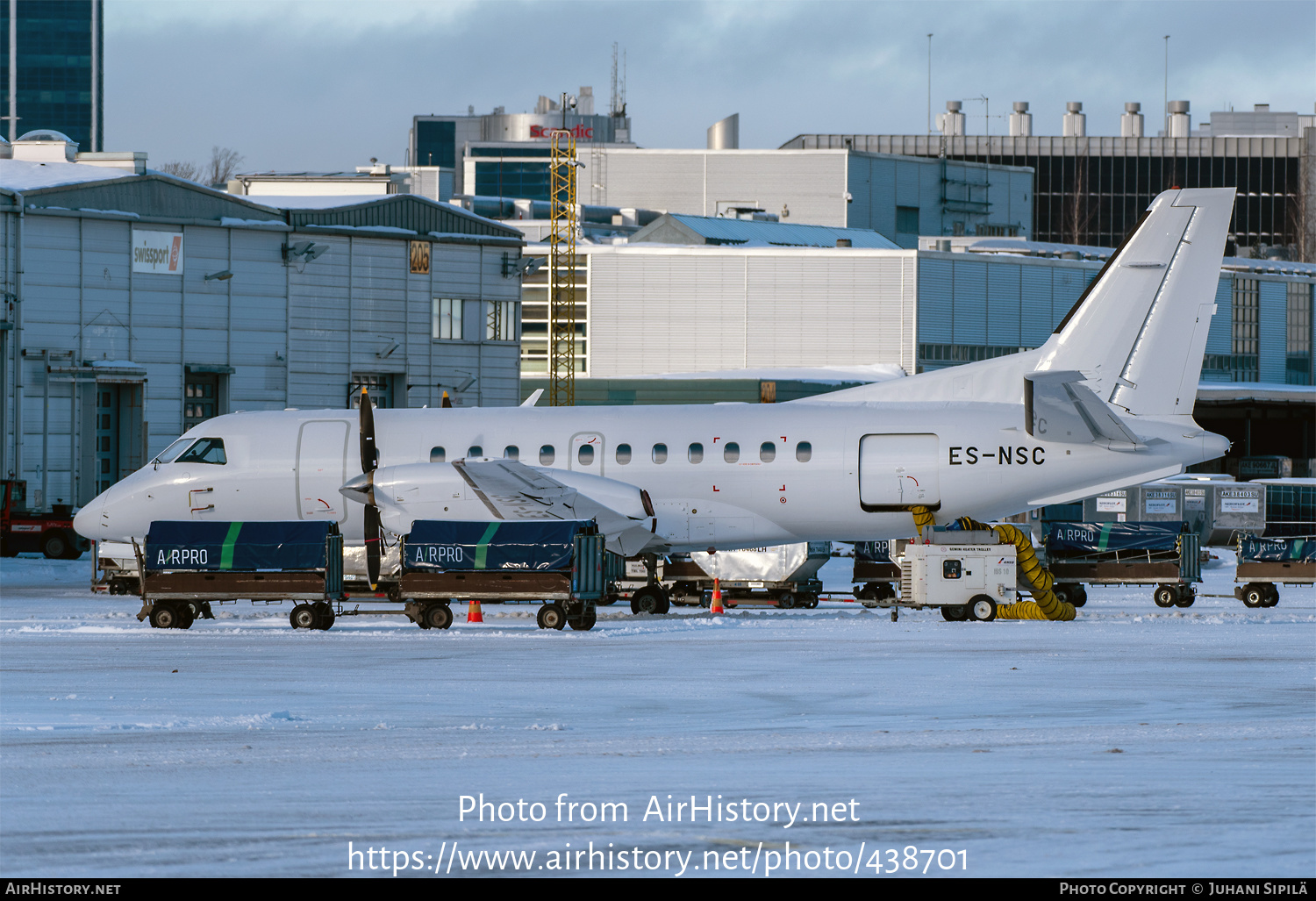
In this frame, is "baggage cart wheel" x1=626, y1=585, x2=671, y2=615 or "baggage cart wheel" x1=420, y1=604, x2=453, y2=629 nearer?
"baggage cart wheel" x1=420, y1=604, x2=453, y2=629

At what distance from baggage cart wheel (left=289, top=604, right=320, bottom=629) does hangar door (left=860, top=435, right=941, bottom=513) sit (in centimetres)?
922

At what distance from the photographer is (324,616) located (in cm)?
2577

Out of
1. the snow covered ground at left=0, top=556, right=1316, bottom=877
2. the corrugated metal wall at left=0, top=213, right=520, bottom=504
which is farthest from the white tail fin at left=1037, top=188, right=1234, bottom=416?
the corrugated metal wall at left=0, top=213, right=520, bottom=504

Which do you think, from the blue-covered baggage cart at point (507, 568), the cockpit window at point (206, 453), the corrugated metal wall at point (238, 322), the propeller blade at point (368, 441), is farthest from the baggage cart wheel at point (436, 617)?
the corrugated metal wall at point (238, 322)

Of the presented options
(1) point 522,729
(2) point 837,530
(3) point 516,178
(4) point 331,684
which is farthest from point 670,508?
(3) point 516,178

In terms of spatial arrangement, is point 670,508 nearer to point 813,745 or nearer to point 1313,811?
point 813,745

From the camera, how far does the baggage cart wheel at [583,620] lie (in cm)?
2538

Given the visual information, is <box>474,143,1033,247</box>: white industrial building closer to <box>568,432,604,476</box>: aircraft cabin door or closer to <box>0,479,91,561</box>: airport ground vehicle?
<box>0,479,91,561</box>: airport ground vehicle

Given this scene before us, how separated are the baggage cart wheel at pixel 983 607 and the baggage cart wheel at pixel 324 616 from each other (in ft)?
34.1

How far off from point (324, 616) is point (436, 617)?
5.78ft

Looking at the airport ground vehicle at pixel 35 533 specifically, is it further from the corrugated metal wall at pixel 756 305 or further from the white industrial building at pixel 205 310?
the corrugated metal wall at pixel 756 305

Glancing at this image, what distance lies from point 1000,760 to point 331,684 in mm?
8067

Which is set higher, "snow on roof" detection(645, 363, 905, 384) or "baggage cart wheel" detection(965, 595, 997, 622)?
"snow on roof" detection(645, 363, 905, 384)

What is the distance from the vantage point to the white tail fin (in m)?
26.8
